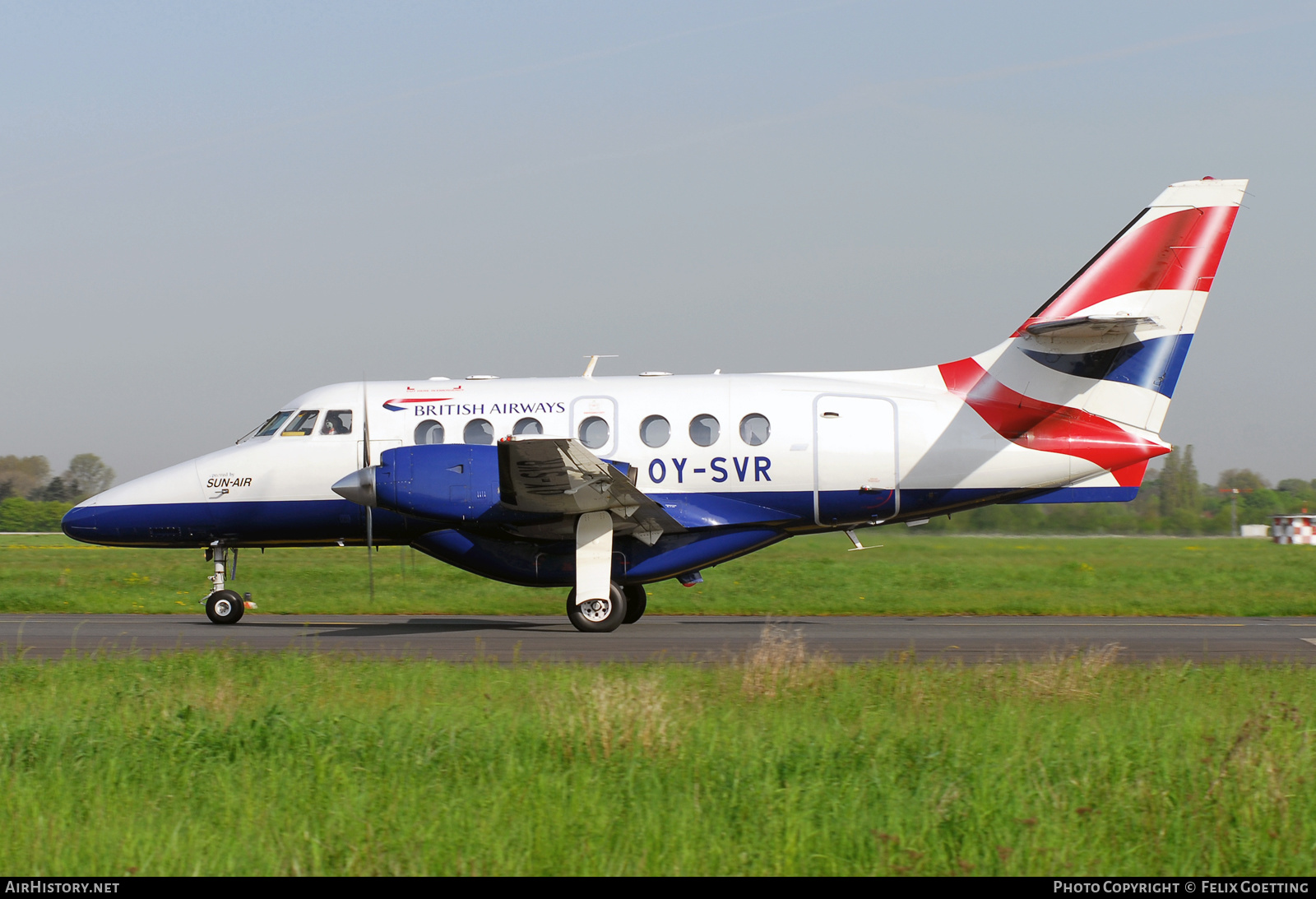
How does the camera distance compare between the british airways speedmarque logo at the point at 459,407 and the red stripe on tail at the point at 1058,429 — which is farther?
the british airways speedmarque logo at the point at 459,407

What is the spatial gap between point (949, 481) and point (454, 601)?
1002 centimetres

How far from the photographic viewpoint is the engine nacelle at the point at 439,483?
1575 cm

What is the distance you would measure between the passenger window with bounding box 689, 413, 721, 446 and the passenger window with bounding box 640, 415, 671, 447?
363 millimetres

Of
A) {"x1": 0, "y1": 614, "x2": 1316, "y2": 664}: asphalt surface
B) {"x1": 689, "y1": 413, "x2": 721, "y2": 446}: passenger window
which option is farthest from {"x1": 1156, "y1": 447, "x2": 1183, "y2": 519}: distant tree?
{"x1": 689, "y1": 413, "x2": 721, "y2": 446}: passenger window

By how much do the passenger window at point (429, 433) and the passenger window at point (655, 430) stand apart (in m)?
3.22

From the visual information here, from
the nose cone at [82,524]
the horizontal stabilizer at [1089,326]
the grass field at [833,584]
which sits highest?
the horizontal stabilizer at [1089,326]

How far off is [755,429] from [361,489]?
19.0 ft

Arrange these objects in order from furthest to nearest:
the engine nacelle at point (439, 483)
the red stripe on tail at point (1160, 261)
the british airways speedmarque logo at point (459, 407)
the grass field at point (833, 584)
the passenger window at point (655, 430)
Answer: the grass field at point (833, 584)
the british airways speedmarque logo at point (459, 407)
the passenger window at point (655, 430)
the red stripe on tail at point (1160, 261)
the engine nacelle at point (439, 483)

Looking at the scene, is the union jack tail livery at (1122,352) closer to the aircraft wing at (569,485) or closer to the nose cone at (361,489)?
the aircraft wing at (569,485)

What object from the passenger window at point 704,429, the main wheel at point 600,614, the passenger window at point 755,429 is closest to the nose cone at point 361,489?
the main wheel at point 600,614

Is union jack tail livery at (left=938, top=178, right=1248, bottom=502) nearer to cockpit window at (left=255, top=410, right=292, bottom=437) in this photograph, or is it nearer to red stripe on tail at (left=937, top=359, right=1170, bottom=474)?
red stripe on tail at (left=937, top=359, right=1170, bottom=474)

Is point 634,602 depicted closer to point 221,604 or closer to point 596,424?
point 596,424

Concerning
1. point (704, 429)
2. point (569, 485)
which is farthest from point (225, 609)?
point (704, 429)

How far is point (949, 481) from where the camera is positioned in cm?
1659
